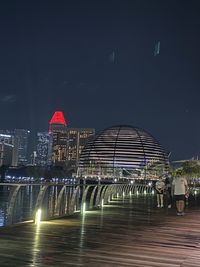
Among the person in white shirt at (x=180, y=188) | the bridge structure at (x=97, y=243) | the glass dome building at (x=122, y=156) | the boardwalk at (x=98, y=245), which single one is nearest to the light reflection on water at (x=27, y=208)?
the bridge structure at (x=97, y=243)

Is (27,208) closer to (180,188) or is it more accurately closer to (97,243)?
(180,188)

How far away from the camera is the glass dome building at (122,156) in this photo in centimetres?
12519

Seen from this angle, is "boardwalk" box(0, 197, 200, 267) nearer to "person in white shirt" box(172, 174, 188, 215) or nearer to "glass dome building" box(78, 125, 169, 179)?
"person in white shirt" box(172, 174, 188, 215)

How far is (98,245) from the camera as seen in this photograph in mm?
8703

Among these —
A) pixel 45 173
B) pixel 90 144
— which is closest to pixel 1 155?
pixel 45 173

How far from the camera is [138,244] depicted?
9016 millimetres

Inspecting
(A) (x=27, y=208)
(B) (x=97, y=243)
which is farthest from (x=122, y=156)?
(B) (x=97, y=243)

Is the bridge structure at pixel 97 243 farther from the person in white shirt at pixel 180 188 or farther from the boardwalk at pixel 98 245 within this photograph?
the person in white shirt at pixel 180 188

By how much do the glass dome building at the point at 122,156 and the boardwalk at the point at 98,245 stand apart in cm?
10913

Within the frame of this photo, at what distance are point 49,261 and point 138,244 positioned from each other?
2637 millimetres

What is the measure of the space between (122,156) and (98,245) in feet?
395

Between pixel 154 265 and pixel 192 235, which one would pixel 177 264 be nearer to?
pixel 154 265

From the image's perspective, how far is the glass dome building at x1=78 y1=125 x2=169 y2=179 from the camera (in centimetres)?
12519

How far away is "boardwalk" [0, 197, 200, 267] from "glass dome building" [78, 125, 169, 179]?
358 feet
